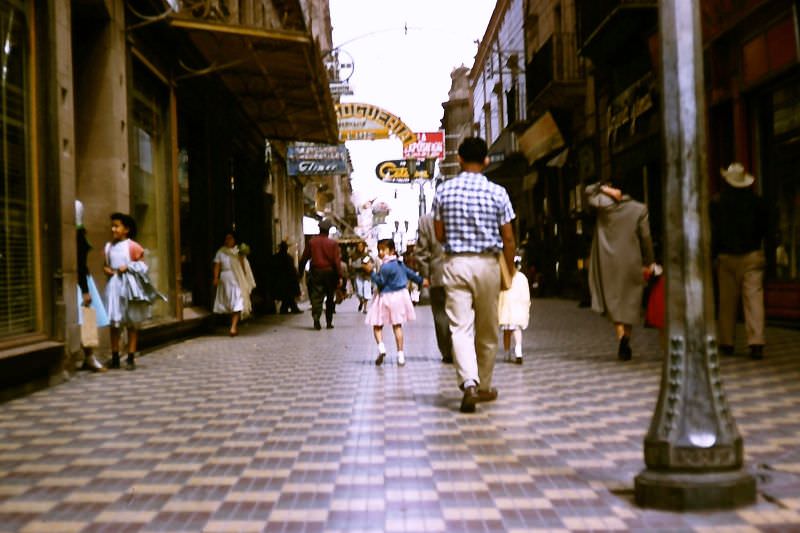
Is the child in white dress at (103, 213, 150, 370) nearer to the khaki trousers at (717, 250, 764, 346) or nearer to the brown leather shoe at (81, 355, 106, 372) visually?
the brown leather shoe at (81, 355, 106, 372)

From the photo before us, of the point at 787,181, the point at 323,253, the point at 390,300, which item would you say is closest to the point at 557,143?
the point at 323,253

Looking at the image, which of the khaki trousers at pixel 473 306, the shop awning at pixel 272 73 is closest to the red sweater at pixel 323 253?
the shop awning at pixel 272 73

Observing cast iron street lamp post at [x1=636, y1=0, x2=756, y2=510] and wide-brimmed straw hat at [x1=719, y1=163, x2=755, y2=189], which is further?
wide-brimmed straw hat at [x1=719, y1=163, x2=755, y2=189]

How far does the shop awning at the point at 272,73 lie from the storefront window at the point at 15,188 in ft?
14.8

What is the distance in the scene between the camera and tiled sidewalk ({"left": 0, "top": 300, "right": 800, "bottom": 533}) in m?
4.00

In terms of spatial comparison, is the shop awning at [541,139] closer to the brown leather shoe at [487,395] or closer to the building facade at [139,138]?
the building facade at [139,138]

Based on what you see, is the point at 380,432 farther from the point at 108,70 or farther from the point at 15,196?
the point at 108,70

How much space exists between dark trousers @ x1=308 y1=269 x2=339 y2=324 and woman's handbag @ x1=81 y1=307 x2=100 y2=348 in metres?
7.35

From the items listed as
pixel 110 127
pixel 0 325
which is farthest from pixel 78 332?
pixel 110 127

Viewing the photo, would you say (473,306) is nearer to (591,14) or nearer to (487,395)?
(487,395)

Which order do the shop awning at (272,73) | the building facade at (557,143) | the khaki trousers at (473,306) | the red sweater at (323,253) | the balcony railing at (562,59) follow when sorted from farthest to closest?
the balcony railing at (562,59), the building facade at (557,143), the red sweater at (323,253), the shop awning at (272,73), the khaki trousers at (473,306)

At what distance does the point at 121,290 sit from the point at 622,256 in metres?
5.25

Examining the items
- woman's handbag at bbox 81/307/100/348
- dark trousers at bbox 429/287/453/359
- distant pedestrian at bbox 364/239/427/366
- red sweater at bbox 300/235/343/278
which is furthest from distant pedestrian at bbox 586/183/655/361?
red sweater at bbox 300/235/343/278

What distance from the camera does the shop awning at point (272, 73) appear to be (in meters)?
13.8
